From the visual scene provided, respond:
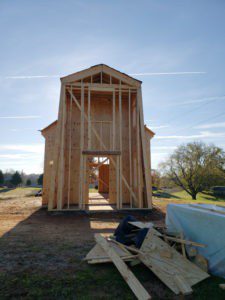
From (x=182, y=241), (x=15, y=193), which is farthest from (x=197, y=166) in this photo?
(x=182, y=241)

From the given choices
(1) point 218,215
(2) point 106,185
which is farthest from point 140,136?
(2) point 106,185

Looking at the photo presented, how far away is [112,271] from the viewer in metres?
3.42

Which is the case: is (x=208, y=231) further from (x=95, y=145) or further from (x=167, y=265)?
(x=95, y=145)

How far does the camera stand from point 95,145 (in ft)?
37.7

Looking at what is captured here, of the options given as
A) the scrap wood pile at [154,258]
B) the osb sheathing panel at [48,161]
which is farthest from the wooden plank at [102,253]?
the osb sheathing panel at [48,161]

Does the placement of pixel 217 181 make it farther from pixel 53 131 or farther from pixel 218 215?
pixel 218 215

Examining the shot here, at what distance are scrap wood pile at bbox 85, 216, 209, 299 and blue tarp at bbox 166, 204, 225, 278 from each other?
245 millimetres

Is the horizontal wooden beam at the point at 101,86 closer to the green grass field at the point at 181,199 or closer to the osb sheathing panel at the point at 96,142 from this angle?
the osb sheathing panel at the point at 96,142

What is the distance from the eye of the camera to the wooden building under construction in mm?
9812

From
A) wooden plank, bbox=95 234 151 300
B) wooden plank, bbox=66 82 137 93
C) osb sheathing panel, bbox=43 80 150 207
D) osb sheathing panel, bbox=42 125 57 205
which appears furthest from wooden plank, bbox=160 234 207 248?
osb sheathing panel, bbox=42 125 57 205

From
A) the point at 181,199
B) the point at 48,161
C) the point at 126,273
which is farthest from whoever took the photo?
the point at 181,199

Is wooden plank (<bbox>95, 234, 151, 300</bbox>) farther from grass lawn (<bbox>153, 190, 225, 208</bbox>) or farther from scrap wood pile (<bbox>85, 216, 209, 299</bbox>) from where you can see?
grass lawn (<bbox>153, 190, 225, 208</bbox>)

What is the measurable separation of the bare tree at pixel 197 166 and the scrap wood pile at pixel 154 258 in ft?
90.6

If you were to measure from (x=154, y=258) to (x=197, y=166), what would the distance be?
28.9 metres
